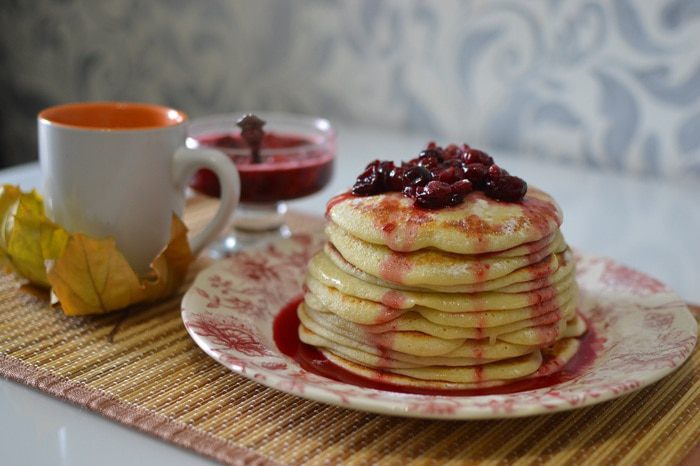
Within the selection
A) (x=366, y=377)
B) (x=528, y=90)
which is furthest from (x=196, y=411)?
(x=528, y=90)

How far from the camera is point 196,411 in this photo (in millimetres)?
897

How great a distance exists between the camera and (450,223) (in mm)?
943

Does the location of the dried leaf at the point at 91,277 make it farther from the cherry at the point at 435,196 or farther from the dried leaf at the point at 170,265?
the cherry at the point at 435,196

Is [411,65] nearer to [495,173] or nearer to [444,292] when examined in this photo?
[495,173]

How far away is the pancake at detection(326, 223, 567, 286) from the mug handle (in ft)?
1.06

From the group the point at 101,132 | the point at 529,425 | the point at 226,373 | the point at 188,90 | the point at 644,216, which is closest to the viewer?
the point at 529,425

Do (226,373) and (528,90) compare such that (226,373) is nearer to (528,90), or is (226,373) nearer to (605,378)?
(605,378)

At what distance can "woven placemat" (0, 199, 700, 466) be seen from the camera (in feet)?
2.73

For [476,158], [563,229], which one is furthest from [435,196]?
[563,229]

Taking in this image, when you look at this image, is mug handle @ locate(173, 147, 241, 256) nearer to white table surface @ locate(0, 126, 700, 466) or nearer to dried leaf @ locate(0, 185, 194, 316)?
dried leaf @ locate(0, 185, 194, 316)

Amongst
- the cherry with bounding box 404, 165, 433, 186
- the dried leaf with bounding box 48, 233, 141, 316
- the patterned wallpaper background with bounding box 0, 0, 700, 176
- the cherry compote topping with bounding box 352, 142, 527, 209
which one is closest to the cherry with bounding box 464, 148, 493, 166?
the cherry compote topping with bounding box 352, 142, 527, 209

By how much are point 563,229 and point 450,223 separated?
0.81 meters

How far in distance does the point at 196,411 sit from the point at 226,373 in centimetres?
10

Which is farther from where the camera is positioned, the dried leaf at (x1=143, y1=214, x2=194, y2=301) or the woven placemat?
the dried leaf at (x1=143, y1=214, x2=194, y2=301)
